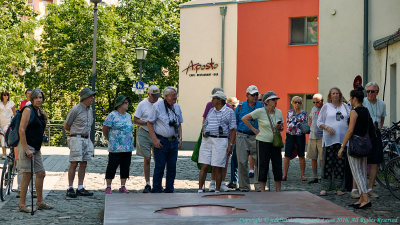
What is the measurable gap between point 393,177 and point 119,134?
449 cm

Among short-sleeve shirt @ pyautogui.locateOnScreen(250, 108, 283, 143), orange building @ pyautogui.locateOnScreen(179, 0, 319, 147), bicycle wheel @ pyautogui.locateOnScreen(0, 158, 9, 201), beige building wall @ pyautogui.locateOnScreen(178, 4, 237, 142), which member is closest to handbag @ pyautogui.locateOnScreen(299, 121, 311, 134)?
short-sleeve shirt @ pyautogui.locateOnScreen(250, 108, 283, 143)

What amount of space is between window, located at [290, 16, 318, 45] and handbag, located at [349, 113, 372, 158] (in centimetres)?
1979

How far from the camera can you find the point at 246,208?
24.5 feet

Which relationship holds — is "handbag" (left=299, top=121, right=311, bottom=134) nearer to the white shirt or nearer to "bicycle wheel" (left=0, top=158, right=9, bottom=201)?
the white shirt

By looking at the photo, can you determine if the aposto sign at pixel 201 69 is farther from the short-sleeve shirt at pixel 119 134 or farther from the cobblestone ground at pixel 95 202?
the short-sleeve shirt at pixel 119 134

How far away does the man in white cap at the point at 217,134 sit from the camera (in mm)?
10320

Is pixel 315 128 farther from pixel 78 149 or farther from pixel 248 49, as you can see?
pixel 248 49

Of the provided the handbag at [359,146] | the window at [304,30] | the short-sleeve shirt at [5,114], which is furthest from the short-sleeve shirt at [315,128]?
the window at [304,30]

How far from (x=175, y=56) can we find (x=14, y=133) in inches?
1457

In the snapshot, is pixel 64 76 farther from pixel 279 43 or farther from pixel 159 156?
pixel 159 156

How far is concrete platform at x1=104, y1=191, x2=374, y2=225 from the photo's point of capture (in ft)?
21.4

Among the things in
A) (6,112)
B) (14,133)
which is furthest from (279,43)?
(14,133)

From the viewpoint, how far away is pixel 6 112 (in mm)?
15969

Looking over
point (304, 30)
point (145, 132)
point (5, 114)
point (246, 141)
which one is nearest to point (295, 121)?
point (246, 141)
